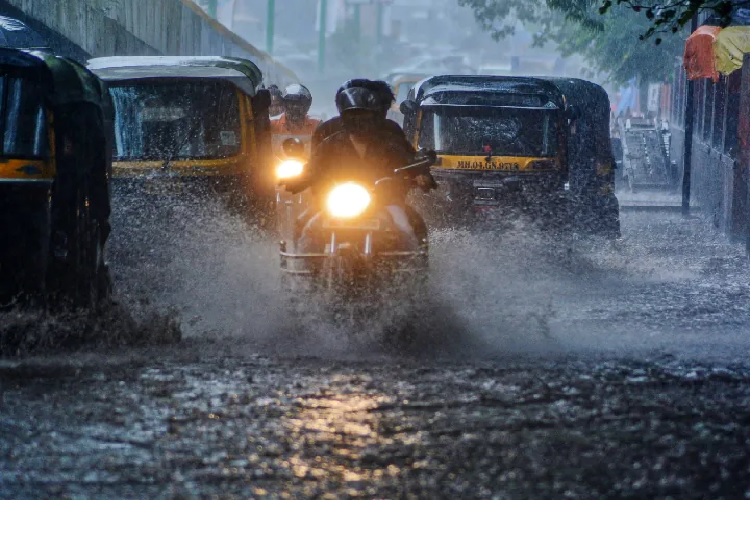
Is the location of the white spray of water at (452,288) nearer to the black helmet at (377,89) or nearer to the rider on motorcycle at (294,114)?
the black helmet at (377,89)

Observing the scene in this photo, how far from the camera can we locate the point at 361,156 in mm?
9391

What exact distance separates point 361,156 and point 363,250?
724mm

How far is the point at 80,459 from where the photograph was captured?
239 inches

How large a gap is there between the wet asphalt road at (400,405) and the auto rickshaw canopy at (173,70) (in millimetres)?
2453

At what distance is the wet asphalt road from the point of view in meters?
5.73

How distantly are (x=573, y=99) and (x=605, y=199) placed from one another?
3.58 m

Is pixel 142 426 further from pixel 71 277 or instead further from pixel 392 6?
pixel 392 6

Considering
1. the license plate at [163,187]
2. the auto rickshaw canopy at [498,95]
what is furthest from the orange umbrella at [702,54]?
the license plate at [163,187]

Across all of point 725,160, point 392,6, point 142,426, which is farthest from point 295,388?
point 392,6

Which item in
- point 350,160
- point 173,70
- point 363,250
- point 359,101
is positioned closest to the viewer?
point 363,250

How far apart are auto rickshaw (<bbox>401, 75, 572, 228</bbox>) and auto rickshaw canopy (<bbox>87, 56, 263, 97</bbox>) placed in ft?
7.21

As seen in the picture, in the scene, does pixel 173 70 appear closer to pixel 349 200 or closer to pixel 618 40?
pixel 349 200

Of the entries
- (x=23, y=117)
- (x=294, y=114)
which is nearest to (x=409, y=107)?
(x=294, y=114)

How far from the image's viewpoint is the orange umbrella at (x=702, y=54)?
691 inches
